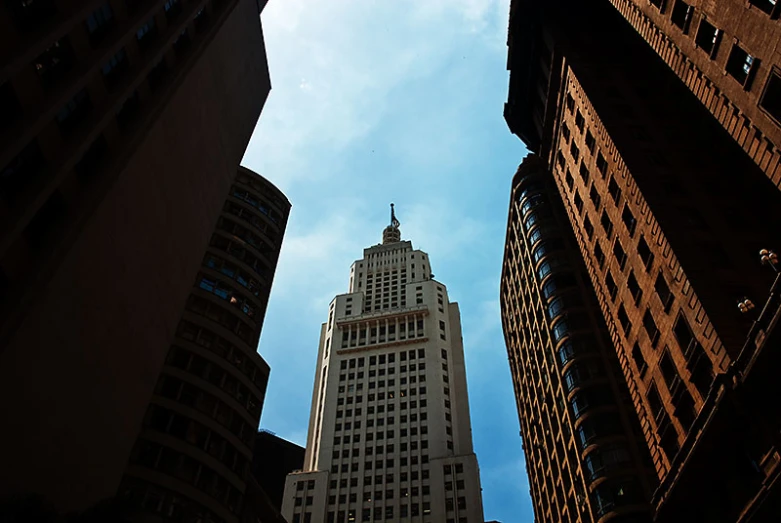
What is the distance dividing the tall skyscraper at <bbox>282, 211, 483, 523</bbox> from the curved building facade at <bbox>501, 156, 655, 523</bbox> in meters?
26.4

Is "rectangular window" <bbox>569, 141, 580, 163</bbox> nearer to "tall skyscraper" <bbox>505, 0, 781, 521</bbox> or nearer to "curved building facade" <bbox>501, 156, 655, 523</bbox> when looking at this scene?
"tall skyscraper" <bbox>505, 0, 781, 521</bbox>

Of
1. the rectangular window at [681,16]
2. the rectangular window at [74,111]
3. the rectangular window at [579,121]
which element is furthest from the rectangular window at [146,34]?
the rectangular window at [579,121]

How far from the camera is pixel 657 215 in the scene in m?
39.0

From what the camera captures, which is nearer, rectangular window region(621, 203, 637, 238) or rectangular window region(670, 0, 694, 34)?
rectangular window region(670, 0, 694, 34)

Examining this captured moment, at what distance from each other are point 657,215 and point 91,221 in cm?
3353

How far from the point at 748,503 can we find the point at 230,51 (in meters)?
48.1

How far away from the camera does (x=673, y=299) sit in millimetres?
35594

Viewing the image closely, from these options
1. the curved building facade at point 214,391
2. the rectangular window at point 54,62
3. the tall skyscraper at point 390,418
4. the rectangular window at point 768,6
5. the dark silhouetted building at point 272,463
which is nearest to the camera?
the rectangular window at point 768,6

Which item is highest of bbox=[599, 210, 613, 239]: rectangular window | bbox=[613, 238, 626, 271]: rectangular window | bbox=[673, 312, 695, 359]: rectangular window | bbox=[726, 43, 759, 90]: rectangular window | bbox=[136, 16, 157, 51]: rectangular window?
bbox=[136, 16, 157, 51]: rectangular window

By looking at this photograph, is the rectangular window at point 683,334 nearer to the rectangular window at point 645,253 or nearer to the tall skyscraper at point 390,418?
the rectangular window at point 645,253

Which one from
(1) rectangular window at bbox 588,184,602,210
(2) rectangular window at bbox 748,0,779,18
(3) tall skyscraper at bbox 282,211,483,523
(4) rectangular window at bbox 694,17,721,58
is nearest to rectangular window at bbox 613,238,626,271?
(1) rectangular window at bbox 588,184,602,210

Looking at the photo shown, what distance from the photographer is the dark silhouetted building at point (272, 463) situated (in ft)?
278

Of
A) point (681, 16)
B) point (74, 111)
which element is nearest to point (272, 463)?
point (74, 111)

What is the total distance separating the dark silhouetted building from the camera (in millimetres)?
84750
